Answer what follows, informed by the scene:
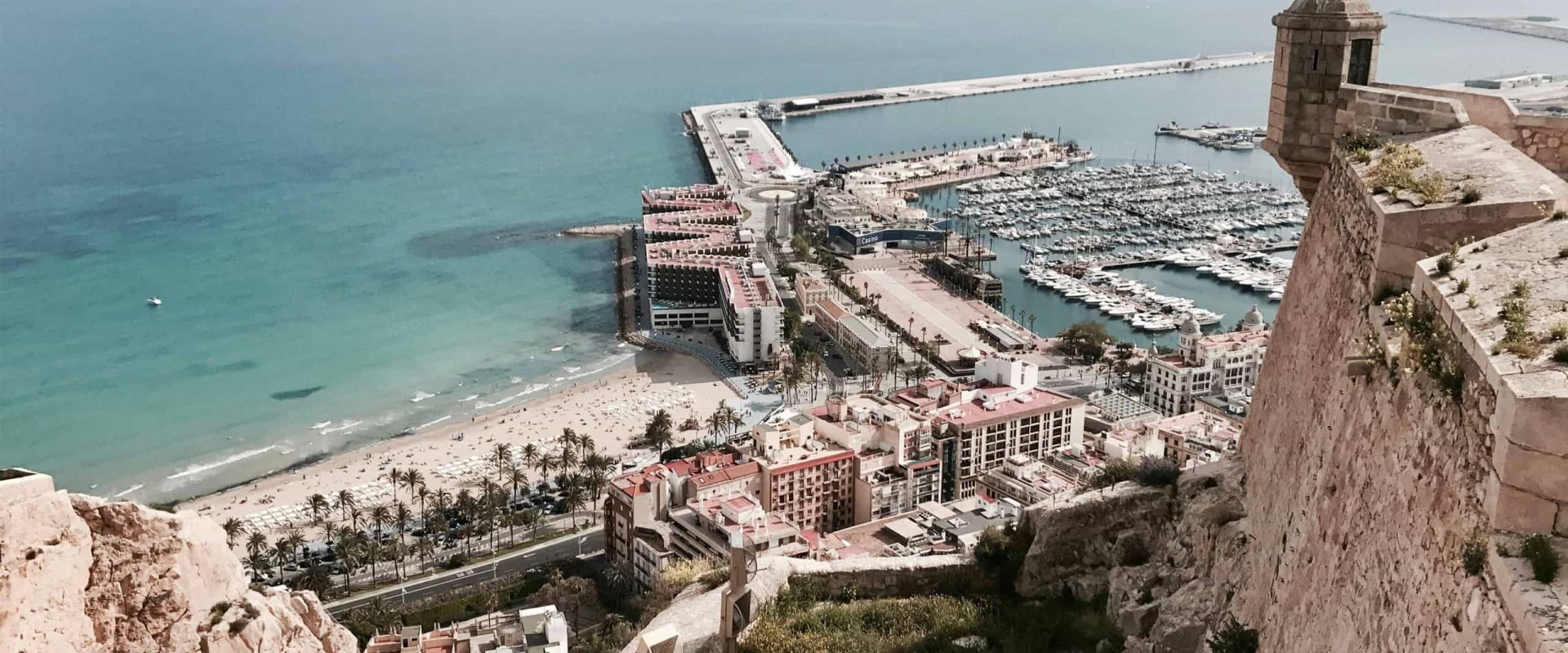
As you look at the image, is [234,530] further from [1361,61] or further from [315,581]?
[1361,61]

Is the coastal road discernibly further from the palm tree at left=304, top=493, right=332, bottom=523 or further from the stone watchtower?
the stone watchtower

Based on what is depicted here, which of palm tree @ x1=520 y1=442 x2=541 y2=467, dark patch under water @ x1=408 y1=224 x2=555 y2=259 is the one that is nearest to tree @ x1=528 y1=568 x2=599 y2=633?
palm tree @ x1=520 y1=442 x2=541 y2=467

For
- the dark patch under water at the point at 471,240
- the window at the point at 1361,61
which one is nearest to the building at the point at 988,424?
the window at the point at 1361,61

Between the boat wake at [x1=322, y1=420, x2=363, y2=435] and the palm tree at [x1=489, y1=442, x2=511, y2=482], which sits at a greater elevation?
the palm tree at [x1=489, y1=442, x2=511, y2=482]

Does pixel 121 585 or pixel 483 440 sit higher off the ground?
pixel 121 585

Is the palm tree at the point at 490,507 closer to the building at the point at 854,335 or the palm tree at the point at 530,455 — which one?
the palm tree at the point at 530,455

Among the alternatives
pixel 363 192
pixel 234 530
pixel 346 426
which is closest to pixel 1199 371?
pixel 346 426
